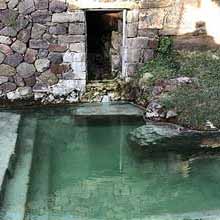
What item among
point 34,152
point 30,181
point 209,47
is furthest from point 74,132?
point 209,47


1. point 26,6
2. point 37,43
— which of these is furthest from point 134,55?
point 26,6

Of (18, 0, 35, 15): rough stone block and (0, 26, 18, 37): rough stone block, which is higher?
(18, 0, 35, 15): rough stone block

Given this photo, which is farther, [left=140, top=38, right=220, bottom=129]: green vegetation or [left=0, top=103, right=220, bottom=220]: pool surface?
[left=140, top=38, right=220, bottom=129]: green vegetation

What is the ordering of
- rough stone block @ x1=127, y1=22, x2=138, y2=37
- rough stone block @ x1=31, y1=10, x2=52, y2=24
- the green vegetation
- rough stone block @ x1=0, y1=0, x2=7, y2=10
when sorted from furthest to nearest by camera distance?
rough stone block @ x1=127, y1=22, x2=138, y2=37 → rough stone block @ x1=31, y1=10, x2=52, y2=24 → rough stone block @ x1=0, y1=0, x2=7, y2=10 → the green vegetation

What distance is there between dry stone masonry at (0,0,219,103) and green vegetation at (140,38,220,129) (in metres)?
0.30

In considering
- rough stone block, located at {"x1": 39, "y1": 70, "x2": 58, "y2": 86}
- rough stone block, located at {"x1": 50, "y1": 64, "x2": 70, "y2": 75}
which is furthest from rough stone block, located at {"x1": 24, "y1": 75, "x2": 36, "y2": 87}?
rough stone block, located at {"x1": 50, "y1": 64, "x2": 70, "y2": 75}

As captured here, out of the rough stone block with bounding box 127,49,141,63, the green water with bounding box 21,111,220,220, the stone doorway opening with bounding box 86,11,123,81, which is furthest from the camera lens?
the stone doorway opening with bounding box 86,11,123,81

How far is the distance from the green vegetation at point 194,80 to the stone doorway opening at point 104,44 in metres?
0.82

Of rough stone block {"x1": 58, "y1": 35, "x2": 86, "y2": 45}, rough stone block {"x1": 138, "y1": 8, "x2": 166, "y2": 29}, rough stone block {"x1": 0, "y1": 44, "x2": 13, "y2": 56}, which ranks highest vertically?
rough stone block {"x1": 138, "y1": 8, "x2": 166, "y2": 29}

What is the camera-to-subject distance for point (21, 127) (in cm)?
812

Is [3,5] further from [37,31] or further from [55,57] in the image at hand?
[55,57]

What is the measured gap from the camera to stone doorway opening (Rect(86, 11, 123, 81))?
9.77m

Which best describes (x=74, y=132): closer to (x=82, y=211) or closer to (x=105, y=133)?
(x=105, y=133)

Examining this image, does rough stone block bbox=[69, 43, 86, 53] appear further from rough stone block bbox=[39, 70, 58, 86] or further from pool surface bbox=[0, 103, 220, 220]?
pool surface bbox=[0, 103, 220, 220]
